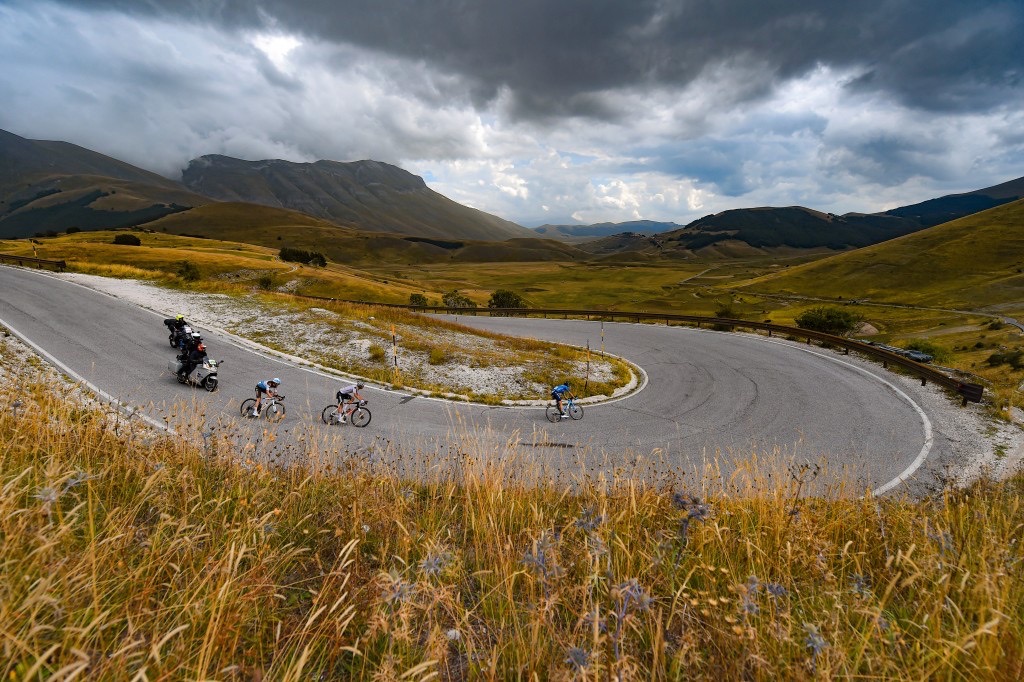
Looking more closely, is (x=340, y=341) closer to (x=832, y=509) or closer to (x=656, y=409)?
(x=656, y=409)

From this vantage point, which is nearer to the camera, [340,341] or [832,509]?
[832,509]

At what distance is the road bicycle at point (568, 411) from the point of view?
14.5 metres

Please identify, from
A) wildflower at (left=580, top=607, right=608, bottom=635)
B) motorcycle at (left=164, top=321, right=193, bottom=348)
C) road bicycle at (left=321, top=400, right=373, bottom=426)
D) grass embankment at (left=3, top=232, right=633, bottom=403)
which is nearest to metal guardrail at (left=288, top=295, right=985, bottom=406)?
grass embankment at (left=3, top=232, right=633, bottom=403)

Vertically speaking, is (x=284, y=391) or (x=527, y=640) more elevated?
(x=527, y=640)

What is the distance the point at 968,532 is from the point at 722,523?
207cm

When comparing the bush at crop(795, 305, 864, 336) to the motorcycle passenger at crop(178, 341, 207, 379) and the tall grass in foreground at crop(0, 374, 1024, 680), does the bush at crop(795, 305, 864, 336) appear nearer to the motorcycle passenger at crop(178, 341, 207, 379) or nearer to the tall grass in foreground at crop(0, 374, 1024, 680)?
the tall grass in foreground at crop(0, 374, 1024, 680)

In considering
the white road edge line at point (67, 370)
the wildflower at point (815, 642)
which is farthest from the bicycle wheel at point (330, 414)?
the wildflower at point (815, 642)

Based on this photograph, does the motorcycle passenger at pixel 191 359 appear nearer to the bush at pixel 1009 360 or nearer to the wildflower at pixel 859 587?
the wildflower at pixel 859 587

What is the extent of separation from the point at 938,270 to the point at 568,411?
446 feet

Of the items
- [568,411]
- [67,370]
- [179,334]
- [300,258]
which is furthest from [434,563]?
[300,258]

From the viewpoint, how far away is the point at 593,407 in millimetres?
16156

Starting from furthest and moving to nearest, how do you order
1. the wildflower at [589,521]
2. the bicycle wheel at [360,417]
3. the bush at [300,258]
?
the bush at [300,258] < the bicycle wheel at [360,417] < the wildflower at [589,521]

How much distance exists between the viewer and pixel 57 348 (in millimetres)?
15953

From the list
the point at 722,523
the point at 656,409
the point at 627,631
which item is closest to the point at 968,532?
the point at 722,523
